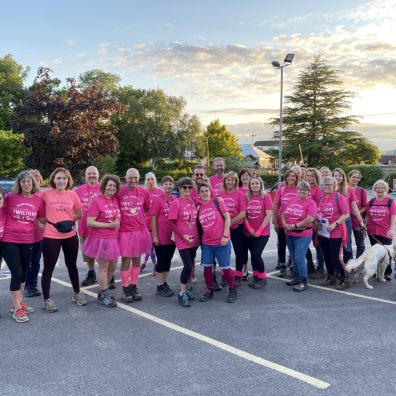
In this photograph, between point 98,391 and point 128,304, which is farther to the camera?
point 128,304

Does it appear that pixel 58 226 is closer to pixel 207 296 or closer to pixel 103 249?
pixel 103 249

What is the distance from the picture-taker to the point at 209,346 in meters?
4.18

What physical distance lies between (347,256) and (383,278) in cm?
68

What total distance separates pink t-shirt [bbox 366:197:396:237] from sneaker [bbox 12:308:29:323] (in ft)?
18.4

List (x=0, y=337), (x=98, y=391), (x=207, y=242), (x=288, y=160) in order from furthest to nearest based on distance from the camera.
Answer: (x=288, y=160) → (x=207, y=242) → (x=0, y=337) → (x=98, y=391)

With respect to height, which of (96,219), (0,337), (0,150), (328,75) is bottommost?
(0,337)

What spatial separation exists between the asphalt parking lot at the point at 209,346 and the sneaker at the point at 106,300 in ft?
0.30

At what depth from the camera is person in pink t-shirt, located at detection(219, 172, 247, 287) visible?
6.09 metres

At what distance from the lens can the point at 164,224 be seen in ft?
18.7

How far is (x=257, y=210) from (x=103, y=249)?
2459mm

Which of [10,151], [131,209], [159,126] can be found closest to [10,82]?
[159,126]

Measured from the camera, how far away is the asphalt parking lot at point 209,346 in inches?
134

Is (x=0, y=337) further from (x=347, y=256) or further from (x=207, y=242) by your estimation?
(x=347, y=256)

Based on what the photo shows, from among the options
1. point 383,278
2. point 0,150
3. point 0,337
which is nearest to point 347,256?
point 383,278
